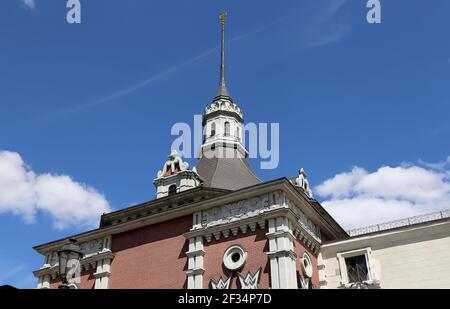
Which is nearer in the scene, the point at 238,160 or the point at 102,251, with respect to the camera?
the point at 102,251

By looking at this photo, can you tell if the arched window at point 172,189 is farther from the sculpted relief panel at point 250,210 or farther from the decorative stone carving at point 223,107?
the decorative stone carving at point 223,107

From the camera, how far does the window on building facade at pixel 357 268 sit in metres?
27.0

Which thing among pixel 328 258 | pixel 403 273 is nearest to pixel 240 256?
pixel 328 258

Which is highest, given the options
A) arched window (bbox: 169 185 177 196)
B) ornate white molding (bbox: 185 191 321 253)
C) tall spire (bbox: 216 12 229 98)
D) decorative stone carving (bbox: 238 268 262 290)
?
tall spire (bbox: 216 12 229 98)

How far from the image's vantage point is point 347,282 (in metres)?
27.0

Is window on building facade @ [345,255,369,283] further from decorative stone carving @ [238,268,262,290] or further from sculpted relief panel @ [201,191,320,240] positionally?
decorative stone carving @ [238,268,262,290]

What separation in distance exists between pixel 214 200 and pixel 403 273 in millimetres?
10508

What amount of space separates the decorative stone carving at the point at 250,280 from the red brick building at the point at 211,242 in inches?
1.3

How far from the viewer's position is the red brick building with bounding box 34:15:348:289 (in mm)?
25078

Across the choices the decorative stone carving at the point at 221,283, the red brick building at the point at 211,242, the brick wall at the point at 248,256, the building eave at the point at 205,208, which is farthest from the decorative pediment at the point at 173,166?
the decorative stone carving at the point at 221,283

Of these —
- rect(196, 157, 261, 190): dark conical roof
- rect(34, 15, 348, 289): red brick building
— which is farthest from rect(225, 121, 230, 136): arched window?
rect(34, 15, 348, 289): red brick building

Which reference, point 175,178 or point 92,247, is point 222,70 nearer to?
point 175,178

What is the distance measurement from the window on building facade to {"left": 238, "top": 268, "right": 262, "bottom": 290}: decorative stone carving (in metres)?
5.66
